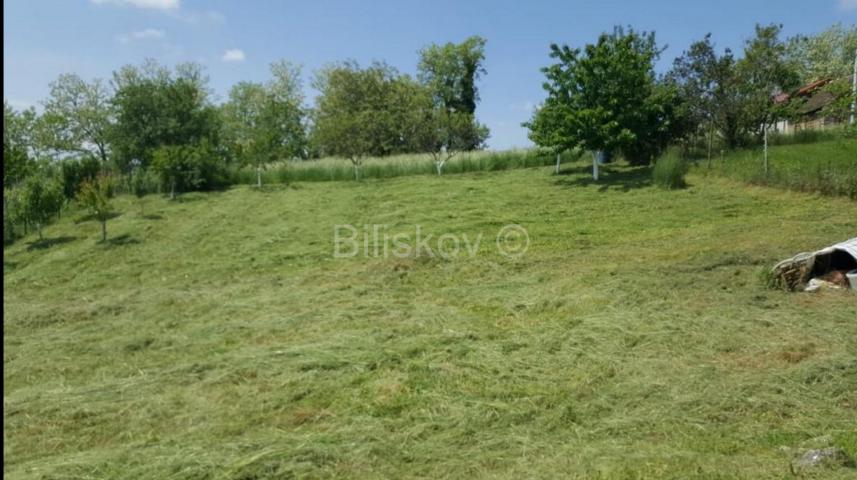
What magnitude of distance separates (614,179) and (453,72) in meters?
20.9

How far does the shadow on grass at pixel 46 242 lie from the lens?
11166 millimetres

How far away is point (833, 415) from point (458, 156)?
1844 cm

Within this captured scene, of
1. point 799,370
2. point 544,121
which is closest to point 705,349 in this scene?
point 799,370

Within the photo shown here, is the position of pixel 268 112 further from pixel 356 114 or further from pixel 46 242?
pixel 46 242

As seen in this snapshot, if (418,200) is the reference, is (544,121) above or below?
above

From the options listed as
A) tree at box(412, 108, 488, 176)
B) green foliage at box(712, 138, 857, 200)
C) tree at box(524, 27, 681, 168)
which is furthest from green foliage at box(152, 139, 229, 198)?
green foliage at box(712, 138, 857, 200)

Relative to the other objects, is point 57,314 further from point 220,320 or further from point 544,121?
point 544,121

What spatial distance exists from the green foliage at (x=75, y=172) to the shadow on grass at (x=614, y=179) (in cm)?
1428

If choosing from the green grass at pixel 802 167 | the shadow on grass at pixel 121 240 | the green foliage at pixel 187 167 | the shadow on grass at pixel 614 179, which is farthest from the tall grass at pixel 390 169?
the shadow on grass at pixel 121 240

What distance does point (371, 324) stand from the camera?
196 inches

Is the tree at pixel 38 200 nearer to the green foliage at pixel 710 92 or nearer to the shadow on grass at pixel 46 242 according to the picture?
the shadow on grass at pixel 46 242

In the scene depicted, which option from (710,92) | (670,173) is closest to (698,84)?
(710,92)

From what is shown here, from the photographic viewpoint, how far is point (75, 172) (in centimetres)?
1727

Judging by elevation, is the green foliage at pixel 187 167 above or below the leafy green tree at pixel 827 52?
below
